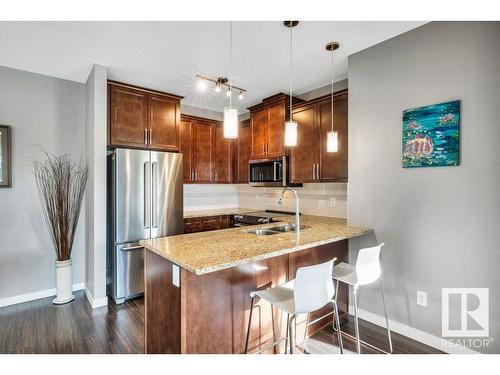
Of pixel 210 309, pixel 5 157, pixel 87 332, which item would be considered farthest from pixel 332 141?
pixel 5 157

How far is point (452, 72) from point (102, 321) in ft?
12.3

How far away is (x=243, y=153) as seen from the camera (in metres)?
4.41

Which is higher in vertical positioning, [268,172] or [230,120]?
[230,120]

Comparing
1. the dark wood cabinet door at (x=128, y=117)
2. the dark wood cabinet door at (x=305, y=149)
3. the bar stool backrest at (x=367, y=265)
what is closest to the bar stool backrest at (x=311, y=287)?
the bar stool backrest at (x=367, y=265)

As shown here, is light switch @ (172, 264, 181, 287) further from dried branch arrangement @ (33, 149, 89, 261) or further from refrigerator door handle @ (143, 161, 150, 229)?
dried branch arrangement @ (33, 149, 89, 261)

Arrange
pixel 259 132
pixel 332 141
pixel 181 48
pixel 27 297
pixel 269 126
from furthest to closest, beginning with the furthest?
pixel 259 132 → pixel 269 126 → pixel 27 297 → pixel 181 48 → pixel 332 141

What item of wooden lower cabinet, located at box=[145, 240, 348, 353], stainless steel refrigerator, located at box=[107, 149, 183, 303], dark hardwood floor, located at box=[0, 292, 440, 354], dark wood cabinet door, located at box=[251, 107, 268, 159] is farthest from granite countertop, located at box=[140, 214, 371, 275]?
dark wood cabinet door, located at box=[251, 107, 268, 159]

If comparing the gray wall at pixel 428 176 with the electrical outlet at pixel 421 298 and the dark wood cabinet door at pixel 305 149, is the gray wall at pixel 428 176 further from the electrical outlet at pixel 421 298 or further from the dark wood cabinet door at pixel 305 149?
the dark wood cabinet door at pixel 305 149

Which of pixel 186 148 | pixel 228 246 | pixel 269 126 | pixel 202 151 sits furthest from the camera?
pixel 202 151

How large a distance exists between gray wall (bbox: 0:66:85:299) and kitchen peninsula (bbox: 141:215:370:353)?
6.80 feet

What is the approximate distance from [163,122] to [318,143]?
206cm

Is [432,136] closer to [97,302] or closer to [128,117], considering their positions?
[128,117]
